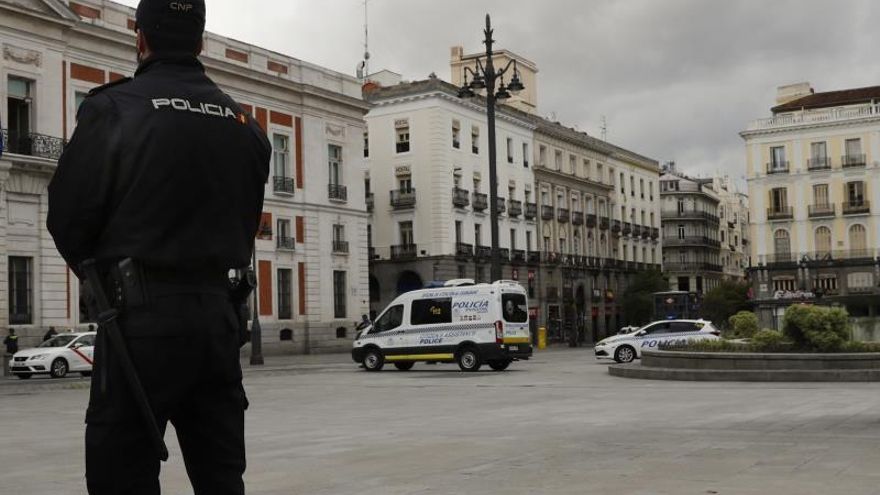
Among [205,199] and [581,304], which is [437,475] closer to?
[205,199]

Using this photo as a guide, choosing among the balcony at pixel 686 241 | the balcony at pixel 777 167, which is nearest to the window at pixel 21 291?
the balcony at pixel 777 167

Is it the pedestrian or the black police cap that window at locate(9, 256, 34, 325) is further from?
the black police cap

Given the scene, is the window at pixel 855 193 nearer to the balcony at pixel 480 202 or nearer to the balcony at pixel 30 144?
the balcony at pixel 480 202

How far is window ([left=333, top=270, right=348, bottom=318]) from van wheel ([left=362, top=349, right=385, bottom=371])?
21.7 metres

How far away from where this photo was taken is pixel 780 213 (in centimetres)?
8088

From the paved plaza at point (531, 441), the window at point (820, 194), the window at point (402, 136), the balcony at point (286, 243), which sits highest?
the window at point (402, 136)

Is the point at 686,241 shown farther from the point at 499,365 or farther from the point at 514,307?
the point at 514,307

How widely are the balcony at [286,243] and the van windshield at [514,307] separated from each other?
21.0 metres

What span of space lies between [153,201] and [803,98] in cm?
8903

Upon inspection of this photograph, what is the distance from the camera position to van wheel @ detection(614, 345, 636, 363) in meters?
31.8

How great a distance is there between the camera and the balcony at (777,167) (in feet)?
265

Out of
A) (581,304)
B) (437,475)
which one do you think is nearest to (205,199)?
(437,475)

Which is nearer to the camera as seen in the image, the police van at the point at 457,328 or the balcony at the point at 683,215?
the police van at the point at 457,328

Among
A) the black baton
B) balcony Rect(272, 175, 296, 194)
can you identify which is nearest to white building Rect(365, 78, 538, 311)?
balcony Rect(272, 175, 296, 194)
